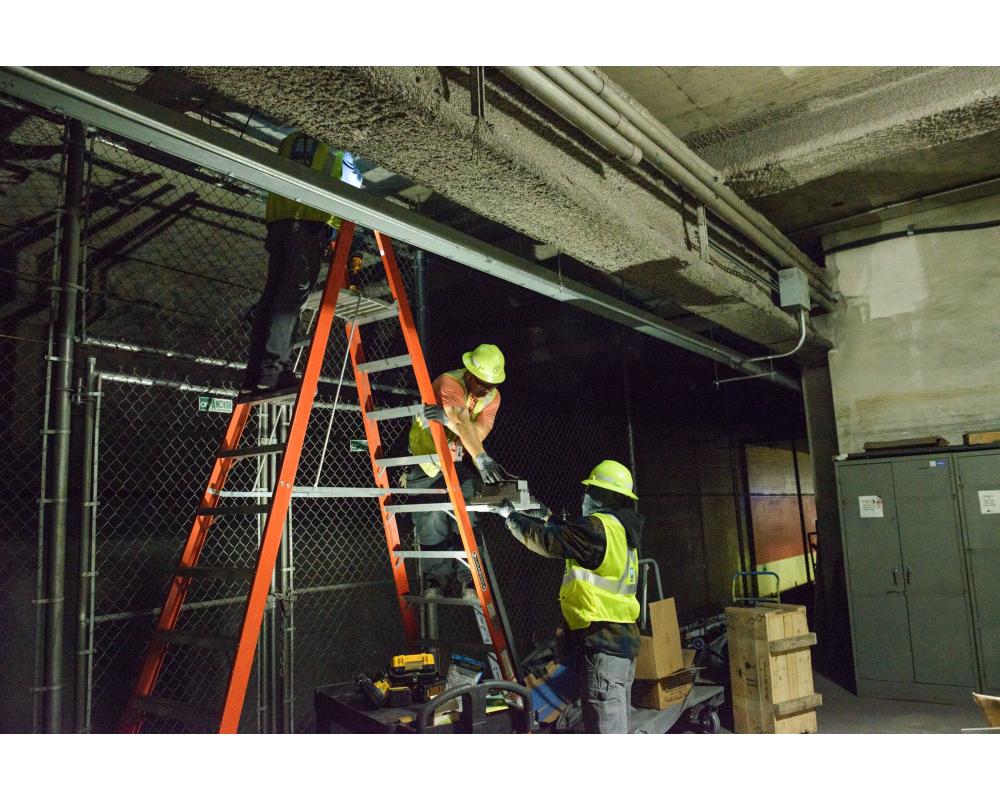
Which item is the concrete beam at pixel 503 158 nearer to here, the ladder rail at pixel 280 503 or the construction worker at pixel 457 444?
the ladder rail at pixel 280 503

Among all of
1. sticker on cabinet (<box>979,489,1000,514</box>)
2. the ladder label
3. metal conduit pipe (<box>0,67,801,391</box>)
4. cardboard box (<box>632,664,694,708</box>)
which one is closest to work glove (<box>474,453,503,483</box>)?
metal conduit pipe (<box>0,67,801,391</box>)

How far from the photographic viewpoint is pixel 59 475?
312cm

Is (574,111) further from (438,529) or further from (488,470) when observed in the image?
(438,529)

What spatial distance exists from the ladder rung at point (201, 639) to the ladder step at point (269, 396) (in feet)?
3.79

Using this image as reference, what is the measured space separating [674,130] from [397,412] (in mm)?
3067

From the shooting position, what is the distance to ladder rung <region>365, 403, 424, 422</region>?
12.3 ft

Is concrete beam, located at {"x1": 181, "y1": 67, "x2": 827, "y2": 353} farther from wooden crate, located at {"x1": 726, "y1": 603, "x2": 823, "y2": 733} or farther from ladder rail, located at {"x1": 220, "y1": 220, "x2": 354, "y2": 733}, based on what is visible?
wooden crate, located at {"x1": 726, "y1": 603, "x2": 823, "y2": 733}

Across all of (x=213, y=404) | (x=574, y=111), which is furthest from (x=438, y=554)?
(x=574, y=111)

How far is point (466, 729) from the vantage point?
9.87ft

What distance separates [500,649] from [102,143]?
4.16 m
